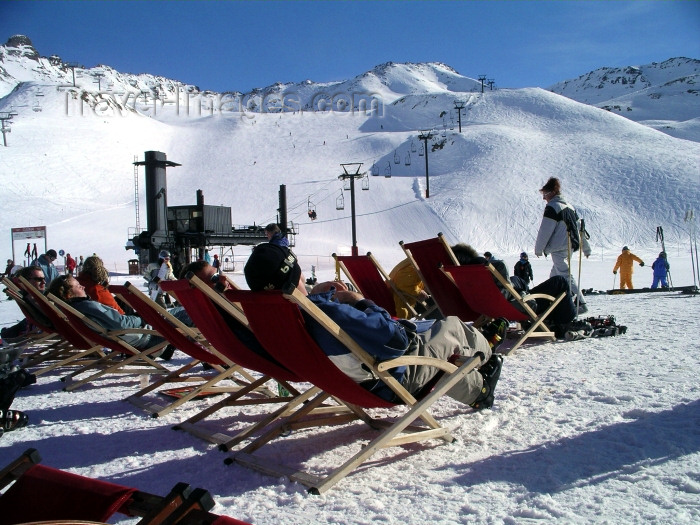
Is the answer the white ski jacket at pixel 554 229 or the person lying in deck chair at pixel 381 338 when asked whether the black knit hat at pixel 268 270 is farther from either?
the white ski jacket at pixel 554 229

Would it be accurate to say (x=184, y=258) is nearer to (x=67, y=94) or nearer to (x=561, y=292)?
(x=561, y=292)

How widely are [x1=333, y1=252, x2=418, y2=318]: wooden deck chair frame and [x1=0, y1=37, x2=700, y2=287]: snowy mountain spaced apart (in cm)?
2310

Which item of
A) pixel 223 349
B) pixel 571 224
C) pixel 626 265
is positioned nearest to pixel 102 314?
pixel 223 349

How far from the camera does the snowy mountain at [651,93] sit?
84.1 m

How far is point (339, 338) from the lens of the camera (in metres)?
2.31

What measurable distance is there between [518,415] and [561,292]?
9.09 ft

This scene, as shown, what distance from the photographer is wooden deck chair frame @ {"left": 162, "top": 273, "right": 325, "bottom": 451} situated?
2.87 metres

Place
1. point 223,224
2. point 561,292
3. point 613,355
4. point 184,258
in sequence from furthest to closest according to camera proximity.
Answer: point 223,224, point 184,258, point 561,292, point 613,355

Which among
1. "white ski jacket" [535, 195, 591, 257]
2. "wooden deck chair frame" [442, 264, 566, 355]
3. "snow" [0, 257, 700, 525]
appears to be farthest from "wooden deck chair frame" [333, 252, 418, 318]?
"snow" [0, 257, 700, 525]

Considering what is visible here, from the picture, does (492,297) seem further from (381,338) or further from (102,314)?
(102,314)

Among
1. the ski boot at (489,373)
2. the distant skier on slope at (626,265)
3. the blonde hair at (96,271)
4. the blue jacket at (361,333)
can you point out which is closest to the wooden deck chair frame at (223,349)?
the blue jacket at (361,333)

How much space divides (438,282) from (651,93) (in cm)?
12665

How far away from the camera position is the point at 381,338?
2381mm

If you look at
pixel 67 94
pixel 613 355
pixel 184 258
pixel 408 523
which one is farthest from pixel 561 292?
pixel 67 94
